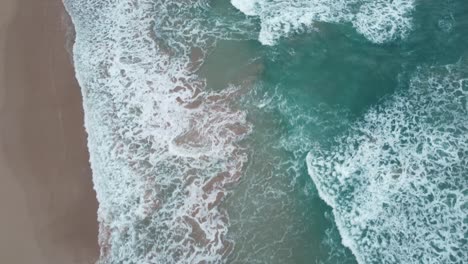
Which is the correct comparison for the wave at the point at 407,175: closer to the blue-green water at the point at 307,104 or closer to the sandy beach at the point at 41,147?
the blue-green water at the point at 307,104

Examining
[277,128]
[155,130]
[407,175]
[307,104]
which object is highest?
[307,104]

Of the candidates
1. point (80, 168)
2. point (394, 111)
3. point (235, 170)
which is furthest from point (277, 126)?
point (80, 168)

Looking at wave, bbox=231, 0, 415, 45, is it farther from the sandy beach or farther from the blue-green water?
the sandy beach

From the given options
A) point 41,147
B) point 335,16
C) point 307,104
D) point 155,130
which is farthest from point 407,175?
point 41,147

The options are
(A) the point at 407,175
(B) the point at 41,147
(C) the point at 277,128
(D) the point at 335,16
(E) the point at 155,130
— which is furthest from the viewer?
(D) the point at 335,16

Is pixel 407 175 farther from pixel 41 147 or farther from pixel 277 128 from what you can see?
pixel 41 147

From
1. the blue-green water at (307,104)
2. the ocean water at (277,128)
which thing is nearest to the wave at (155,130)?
the ocean water at (277,128)
